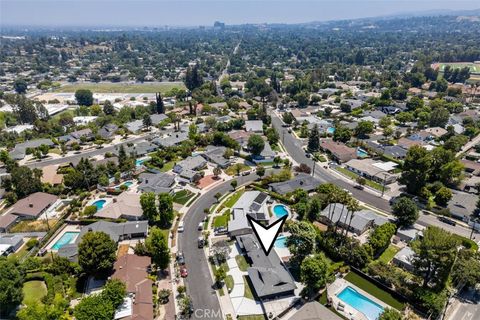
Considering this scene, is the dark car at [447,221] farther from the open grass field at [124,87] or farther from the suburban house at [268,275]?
the open grass field at [124,87]

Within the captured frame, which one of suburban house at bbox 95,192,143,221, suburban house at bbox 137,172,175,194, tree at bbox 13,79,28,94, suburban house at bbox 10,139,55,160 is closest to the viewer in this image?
suburban house at bbox 95,192,143,221

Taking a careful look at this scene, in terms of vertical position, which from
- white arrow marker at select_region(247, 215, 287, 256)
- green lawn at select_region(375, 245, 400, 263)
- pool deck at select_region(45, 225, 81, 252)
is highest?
white arrow marker at select_region(247, 215, 287, 256)

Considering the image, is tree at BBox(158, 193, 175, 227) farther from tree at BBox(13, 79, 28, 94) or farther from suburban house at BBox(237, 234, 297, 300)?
tree at BBox(13, 79, 28, 94)

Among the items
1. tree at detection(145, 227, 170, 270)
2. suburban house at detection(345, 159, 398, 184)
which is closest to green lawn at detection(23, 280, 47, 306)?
tree at detection(145, 227, 170, 270)

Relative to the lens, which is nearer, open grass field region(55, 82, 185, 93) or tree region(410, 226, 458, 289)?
tree region(410, 226, 458, 289)

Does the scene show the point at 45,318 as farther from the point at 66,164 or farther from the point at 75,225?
the point at 66,164

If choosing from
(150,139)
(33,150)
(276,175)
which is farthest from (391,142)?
(33,150)
